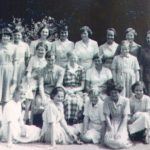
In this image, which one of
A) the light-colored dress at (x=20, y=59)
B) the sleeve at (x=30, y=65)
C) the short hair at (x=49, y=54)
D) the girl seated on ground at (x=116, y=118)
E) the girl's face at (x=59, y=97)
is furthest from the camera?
the light-colored dress at (x=20, y=59)

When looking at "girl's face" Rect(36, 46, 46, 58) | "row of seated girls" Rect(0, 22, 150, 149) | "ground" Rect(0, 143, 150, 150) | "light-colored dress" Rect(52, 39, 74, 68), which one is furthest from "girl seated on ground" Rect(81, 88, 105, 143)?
"light-colored dress" Rect(52, 39, 74, 68)

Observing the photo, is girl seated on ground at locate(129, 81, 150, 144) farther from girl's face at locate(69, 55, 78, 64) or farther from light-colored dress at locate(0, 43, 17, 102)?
light-colored dress at locate(0, 43, 17, 102)

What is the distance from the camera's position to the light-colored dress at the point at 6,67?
6.07m

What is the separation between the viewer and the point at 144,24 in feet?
21.3

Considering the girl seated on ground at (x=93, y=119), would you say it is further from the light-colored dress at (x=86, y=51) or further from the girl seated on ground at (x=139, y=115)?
the light-colored dress at (x=86, y=51)

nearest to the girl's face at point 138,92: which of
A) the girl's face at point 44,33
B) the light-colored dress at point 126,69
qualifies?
the light-colored dress at point 126,69

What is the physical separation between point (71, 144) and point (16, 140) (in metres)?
0.60

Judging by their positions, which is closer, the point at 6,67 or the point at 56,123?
the point at 56,123

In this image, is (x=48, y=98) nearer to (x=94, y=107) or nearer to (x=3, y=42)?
(x=94, y=107)

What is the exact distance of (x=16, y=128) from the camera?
16.7ft

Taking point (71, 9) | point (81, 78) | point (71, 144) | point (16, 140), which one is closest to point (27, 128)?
point (16, 140)

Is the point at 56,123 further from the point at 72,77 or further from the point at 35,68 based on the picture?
Answer: the point at 35,68

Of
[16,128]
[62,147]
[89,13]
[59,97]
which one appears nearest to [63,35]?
[89,13]

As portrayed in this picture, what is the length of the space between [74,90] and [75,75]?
20 cm
